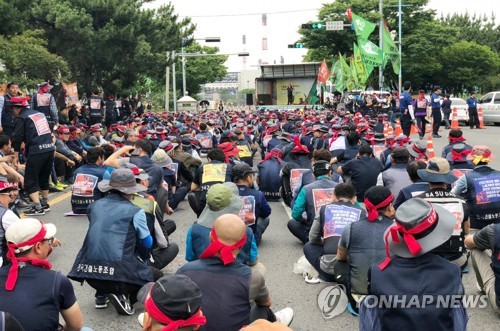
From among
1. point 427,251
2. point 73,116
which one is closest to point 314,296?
point 427,251

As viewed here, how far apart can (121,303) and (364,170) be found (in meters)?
5.20

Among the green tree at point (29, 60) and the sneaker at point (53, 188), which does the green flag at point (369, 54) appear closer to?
the green tree at point (29, 60)

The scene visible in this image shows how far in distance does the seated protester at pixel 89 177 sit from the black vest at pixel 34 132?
914mm

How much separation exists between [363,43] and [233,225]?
979 inches

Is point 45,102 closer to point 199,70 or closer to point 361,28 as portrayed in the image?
point 361,28

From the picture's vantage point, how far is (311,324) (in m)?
5.86

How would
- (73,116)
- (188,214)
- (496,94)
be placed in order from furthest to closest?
(496,94), (73,116), (188,214)

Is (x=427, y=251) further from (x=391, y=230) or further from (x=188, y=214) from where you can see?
(x=188, y=214)

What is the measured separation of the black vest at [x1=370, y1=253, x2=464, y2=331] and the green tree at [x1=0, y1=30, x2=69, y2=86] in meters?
18.4

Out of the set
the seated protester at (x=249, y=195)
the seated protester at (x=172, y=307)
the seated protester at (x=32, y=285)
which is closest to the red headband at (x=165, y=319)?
the seated protester at (x=172, y=307)

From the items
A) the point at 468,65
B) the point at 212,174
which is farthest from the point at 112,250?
the point at 468,65

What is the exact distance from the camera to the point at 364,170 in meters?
10.0

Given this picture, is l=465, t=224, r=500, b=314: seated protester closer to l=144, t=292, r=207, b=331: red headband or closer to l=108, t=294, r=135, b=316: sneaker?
l=108, t=294, r=135, b=316: sneaker

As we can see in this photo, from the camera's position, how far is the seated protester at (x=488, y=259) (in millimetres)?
5422
